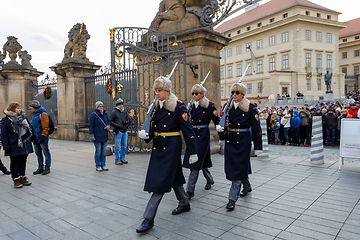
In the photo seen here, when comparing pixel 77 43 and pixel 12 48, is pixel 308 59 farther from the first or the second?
pixel 12 48

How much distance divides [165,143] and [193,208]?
1.24 meters

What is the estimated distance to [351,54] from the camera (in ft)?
198

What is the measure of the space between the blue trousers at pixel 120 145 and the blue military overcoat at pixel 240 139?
3952 mm

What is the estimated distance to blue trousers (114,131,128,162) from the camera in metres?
7.82

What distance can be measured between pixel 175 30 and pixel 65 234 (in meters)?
7.41

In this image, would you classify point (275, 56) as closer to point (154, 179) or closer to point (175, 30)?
point (175, 30)

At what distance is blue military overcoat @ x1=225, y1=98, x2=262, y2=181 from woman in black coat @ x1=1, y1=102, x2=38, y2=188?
4.17m

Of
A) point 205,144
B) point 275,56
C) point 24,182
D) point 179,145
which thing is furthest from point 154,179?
point 275,56

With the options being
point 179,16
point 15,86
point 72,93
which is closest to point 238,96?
point 179,16

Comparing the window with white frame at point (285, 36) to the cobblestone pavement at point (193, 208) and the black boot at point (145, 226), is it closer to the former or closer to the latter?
the cobblestone pavement at point (193, 208)

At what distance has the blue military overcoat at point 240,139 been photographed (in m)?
4.48

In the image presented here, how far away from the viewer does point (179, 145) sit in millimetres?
3842

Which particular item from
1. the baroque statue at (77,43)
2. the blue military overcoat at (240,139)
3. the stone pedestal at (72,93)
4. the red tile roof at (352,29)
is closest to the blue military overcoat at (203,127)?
the blue military overcoat at (240,139)

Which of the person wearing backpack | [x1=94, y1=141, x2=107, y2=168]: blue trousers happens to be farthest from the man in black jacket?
the person wearing backpack
